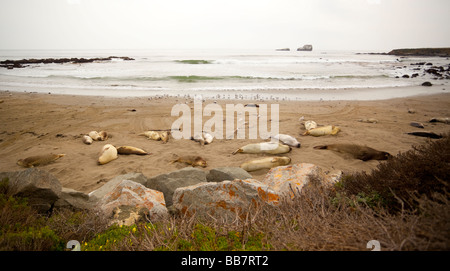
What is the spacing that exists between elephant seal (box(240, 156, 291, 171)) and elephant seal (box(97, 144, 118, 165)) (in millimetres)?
3410

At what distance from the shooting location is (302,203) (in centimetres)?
271

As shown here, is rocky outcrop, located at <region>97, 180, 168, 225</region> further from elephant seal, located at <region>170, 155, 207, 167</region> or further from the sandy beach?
elephant seal, located at <region>170, 155, 207, 167</region>

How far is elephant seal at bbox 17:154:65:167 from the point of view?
5.81 metres

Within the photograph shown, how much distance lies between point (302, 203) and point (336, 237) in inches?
34.8

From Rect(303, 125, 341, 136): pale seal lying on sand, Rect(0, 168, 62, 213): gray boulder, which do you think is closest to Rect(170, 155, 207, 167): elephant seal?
Rect(0, 168, 62, 213): gray boulder

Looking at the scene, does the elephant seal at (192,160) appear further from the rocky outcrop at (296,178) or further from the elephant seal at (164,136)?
the rocky outcrop at (296,178)

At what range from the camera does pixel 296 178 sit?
3863 mm

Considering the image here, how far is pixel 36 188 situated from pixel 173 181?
1.93 m

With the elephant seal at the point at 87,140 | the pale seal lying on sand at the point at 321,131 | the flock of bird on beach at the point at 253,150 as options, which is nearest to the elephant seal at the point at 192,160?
the flock of bird on beach at the point at 253,150

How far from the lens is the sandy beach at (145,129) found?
19.1 feet

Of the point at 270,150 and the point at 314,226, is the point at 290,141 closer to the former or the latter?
the point at 270,150

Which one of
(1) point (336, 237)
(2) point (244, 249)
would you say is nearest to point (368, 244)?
(1) point (336, 237)

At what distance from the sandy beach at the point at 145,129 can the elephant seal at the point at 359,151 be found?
23cm
